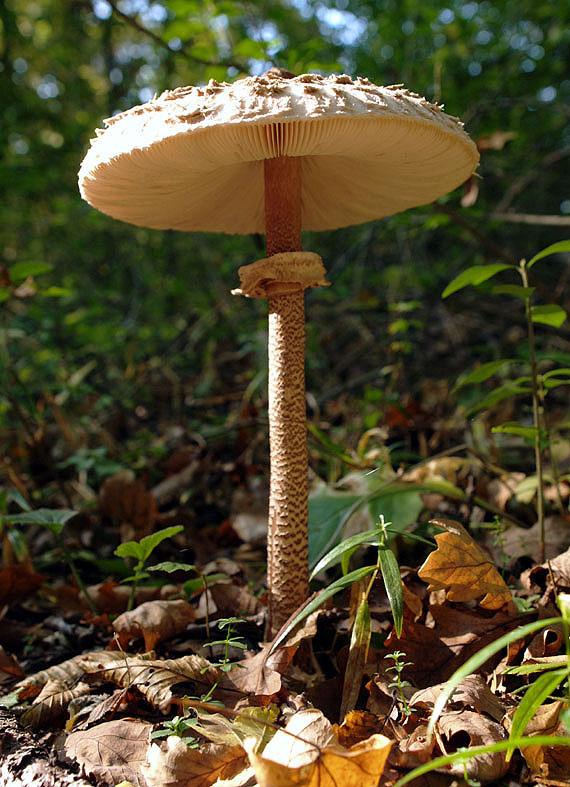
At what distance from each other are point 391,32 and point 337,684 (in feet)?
20.5

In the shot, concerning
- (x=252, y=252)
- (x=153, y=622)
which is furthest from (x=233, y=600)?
(x=252, y=252)

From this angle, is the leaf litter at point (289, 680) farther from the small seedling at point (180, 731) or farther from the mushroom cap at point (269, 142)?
the mushroom cap at point (269, 142)

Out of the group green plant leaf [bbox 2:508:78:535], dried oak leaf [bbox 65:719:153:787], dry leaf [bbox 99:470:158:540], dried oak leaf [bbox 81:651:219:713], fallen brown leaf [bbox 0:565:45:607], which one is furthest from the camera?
dry leaf [bbox 99:470:158:540]

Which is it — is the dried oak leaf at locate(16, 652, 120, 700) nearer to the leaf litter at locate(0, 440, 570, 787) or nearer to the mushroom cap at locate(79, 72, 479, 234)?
the leaf litter at locate(0, 440, 570, 787)

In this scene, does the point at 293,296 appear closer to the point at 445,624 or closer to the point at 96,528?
the point at 445,624

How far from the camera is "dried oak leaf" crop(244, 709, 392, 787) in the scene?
4.51 feet

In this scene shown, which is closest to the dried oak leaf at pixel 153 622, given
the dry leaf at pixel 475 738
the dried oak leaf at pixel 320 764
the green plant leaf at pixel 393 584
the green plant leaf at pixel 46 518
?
the green plant leaf at pixel 46 518

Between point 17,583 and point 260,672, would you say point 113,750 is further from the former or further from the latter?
point 17,583

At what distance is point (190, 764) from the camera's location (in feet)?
5.24

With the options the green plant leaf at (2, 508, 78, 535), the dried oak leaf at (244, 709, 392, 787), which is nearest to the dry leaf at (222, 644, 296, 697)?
the dried oak leaf at (244, 709, 392, 787)

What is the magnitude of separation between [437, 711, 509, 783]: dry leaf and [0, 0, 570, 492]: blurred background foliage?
93.9 inches

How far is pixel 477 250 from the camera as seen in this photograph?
20.8ft

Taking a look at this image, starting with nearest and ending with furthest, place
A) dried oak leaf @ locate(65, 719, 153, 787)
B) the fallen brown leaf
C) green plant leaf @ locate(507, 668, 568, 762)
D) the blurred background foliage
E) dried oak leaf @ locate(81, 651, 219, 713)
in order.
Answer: green plant leaf @ locate(507, 668, 568, 762) → dried oak leaf @ locate(65, 719, 153, 787) → dried oak leaf @ locate(81, 651, 219, 713) → the fallen brown leaf → the blurred background foliage

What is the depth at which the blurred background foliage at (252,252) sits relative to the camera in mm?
4223
